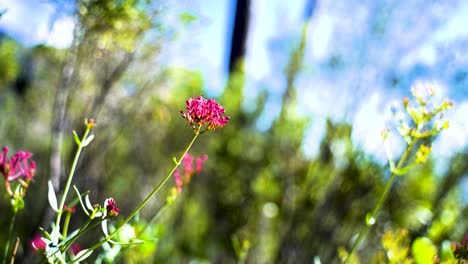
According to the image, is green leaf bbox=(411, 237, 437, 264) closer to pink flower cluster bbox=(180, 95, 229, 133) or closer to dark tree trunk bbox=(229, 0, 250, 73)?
pink flower cluster bbox=(180, 95, 229, 133)

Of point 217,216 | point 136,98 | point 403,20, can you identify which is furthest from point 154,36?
point 217,216

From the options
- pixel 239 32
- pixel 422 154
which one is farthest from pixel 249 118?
pixel 422 154

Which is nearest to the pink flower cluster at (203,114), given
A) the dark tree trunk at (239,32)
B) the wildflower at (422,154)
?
the wildflower at (422,154)

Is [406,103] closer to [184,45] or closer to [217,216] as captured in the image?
[184,45]

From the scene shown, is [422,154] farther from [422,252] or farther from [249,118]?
[249,118]

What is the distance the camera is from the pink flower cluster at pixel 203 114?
3.68ft

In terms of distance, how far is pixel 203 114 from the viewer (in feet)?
3.70

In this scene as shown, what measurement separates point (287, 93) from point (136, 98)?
1591mm

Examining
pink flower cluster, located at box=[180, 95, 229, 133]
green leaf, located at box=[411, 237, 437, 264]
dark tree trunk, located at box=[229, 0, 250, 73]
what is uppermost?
dark tree trunk, located at box=[229, 0, 250, 73]

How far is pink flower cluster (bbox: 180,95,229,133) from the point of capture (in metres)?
1.12

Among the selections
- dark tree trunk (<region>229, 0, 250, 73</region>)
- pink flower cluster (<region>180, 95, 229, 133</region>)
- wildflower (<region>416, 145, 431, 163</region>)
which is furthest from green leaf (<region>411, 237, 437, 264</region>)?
dark tree trunk (<region>229, 0, 250, 73</region>)

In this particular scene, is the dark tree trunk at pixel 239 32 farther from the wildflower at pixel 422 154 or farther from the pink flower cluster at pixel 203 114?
the pink flower cluster at pixel 203 114

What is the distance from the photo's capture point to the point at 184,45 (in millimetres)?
4176

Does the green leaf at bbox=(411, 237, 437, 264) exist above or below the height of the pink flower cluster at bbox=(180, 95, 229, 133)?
above
